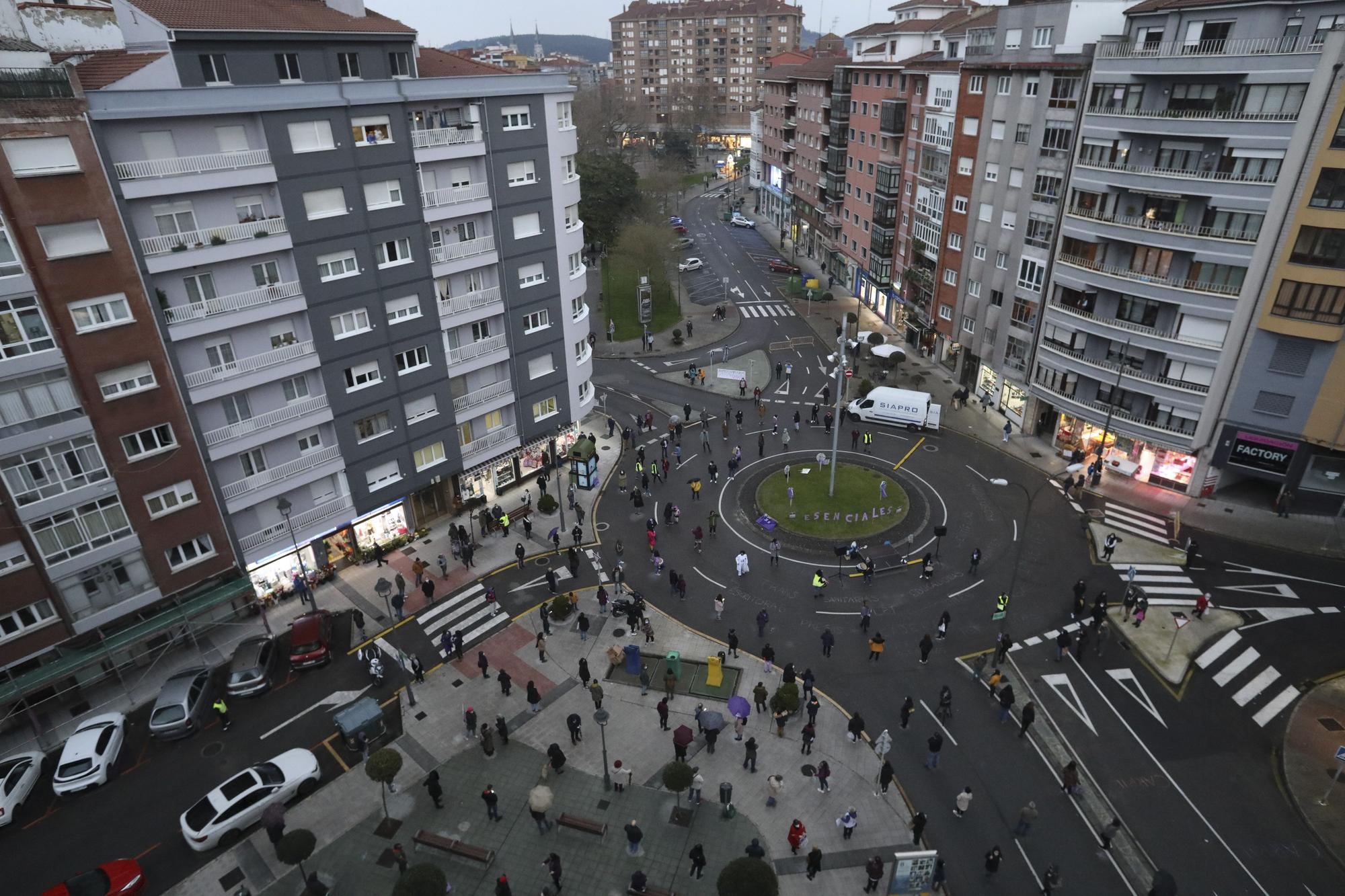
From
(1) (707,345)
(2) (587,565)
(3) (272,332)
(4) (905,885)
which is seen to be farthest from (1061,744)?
(1) (707,345)

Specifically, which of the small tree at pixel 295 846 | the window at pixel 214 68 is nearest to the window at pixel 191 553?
the small tree at pixel 295 846

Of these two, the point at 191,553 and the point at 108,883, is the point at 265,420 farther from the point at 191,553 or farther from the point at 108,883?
the point at 108,883

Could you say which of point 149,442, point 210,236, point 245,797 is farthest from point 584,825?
point 210,236

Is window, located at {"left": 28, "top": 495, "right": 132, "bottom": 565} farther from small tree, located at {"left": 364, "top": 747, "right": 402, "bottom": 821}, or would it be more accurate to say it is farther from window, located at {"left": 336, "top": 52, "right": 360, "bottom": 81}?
window, located at {"left": 336, "top": 52, "right": 360, "bottom": 81}

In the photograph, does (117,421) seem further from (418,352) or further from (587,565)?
(587,565)

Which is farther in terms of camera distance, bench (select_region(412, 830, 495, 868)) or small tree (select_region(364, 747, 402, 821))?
small tree (select_region(364, 747, 402, 821))

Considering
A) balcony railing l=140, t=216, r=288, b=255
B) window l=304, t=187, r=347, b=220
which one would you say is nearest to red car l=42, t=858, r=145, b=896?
balcony railing l=140, t=216, r=288, b=255

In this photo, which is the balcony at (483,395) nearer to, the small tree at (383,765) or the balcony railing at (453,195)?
the balcony railing at (453,195)
